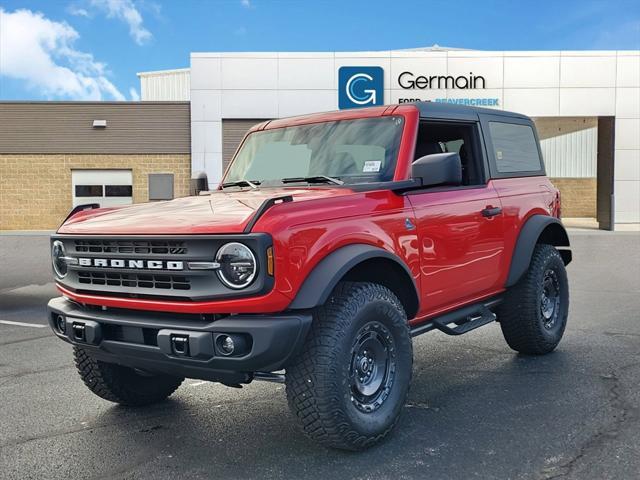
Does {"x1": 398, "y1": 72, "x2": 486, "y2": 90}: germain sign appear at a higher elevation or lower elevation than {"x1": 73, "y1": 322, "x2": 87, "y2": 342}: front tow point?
higher

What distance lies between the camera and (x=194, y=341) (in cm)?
319

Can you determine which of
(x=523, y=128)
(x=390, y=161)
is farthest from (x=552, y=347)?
(x=390, y=161)

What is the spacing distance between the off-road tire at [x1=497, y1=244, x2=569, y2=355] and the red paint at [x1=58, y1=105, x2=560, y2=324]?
405 millimetres

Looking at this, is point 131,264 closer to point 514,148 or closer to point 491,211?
point 491,211

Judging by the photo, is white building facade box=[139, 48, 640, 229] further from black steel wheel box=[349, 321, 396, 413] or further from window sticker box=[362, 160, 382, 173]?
black steel wheel box=[349, 321, 396, 413]

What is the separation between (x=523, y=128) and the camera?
19.2 feet

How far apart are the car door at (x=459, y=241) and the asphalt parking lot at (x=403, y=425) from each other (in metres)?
0.76

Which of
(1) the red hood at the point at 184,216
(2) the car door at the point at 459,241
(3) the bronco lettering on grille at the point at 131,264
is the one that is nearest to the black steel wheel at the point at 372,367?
(2) the car door at the point at 459,241

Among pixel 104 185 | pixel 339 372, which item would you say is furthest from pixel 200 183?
pixel 104 185

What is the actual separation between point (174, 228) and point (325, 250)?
0.78 metres

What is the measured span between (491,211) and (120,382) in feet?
9.46

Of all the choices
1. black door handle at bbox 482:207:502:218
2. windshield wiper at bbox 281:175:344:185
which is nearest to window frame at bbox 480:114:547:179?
black door handle at bbox 482:207:502:218

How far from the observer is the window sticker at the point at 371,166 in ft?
13.9

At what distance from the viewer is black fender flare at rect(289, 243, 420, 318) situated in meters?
3.27
